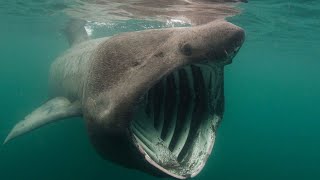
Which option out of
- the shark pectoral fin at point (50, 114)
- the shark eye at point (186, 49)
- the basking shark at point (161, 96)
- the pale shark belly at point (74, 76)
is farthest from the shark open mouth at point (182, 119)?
the shark pectoral fin at point (50, 114)

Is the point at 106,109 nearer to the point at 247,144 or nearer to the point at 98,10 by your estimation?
the point at 98,10

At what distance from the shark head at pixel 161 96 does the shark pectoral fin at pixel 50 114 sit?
1.27 meters

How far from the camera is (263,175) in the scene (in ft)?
63.5

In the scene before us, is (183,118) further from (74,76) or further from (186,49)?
(74,76)

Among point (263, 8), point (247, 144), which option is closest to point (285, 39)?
point (247, 144)

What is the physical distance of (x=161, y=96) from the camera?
15.8ft

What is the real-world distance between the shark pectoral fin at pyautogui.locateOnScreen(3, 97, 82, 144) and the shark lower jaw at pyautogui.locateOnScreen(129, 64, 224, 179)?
1767 mm

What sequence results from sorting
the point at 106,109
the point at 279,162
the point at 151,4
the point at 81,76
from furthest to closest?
the point at 279,162 < the point at 151,4 < the point at 81,76 < the point at 106,109

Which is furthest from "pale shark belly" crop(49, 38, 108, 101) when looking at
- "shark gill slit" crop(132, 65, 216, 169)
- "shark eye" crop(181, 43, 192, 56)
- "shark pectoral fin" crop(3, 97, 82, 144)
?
"shark eye" crop(181, 43, 192, 56)

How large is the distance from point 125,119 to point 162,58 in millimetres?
787

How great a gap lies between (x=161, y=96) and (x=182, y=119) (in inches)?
19.8

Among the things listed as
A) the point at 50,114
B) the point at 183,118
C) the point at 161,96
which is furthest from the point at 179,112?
the point at 50,114

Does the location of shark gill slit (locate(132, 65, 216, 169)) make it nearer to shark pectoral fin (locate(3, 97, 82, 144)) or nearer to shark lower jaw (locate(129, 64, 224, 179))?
Answer: shark lower jaw (locate(129, 64, 224, 179))

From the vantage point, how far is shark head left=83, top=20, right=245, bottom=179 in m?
3.60
